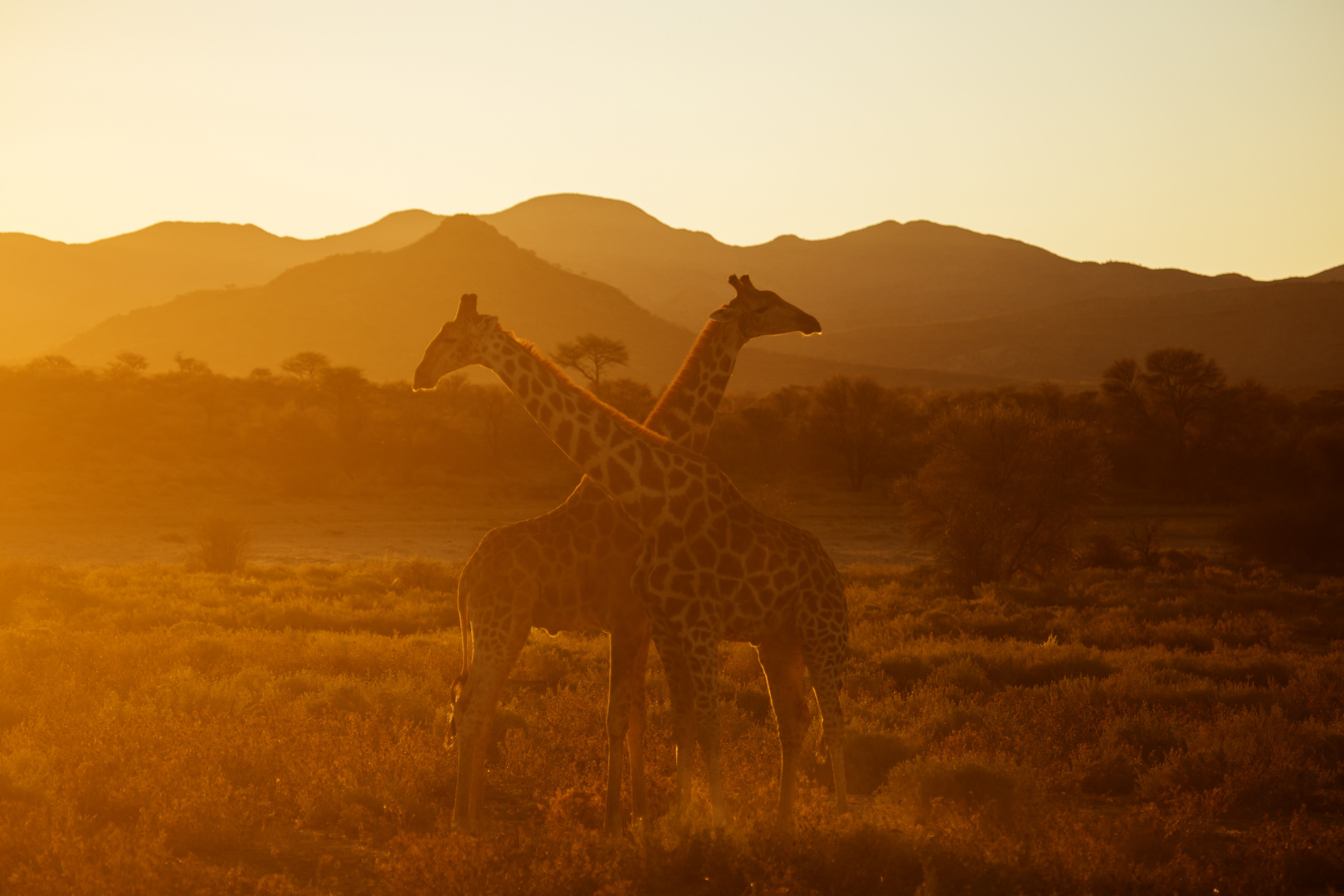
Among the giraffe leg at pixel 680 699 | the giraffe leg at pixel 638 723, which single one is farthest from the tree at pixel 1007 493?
the giraffe leg at pixel 680 699

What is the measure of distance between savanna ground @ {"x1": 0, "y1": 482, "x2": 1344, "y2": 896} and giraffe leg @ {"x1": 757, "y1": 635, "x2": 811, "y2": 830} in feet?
1.40

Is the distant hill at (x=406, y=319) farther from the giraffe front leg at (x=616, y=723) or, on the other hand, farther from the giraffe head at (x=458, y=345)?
→ the giraffe front leg at (x=616, y=723)

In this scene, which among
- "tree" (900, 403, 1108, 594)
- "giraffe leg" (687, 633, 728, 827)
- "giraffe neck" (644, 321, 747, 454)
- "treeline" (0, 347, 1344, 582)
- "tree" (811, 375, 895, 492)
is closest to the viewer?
"giraffe leg" (687, 633, 728, 827)

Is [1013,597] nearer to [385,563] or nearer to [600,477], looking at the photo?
[385,563]

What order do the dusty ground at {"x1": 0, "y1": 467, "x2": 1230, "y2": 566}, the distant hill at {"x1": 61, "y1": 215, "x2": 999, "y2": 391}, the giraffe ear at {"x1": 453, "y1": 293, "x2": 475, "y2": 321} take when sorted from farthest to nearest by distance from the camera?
the distant hill at {"x1": 61, "y1": 215, "x2": 999, "y2": 391}, the dusty ground at {"x1": 0, "y1": 467, "x2": 1230, "y2": 566}, the giraffe ear at {"x1": 453, "y1": 293, "x2": 475, "y2": 321}

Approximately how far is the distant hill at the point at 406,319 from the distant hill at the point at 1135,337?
2309cm

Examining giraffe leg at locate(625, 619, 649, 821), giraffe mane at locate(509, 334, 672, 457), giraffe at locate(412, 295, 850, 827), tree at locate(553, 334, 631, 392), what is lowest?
giraffe leg at locate(625, 619, 649, 821)

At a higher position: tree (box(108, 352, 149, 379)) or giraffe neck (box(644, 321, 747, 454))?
tree (box(108, 352, 149, 379))

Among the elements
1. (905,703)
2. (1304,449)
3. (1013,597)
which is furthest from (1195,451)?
(905,703)

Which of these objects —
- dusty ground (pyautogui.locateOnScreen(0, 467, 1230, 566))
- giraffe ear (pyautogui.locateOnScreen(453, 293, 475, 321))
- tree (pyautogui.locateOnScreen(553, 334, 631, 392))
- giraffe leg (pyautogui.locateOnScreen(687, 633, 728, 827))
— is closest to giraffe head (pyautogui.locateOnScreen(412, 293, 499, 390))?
giraffe ear (pyautogui.locateOnScreen(453, 293, 475, 321))

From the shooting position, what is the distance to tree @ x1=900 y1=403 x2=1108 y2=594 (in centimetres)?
2105

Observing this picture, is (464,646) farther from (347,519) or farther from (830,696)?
(347,519)

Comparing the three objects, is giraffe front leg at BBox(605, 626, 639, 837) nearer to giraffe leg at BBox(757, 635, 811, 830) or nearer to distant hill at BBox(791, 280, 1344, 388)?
giraffe leg at BBox(757, 635, 811, 830)

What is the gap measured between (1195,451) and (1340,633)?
101ft
